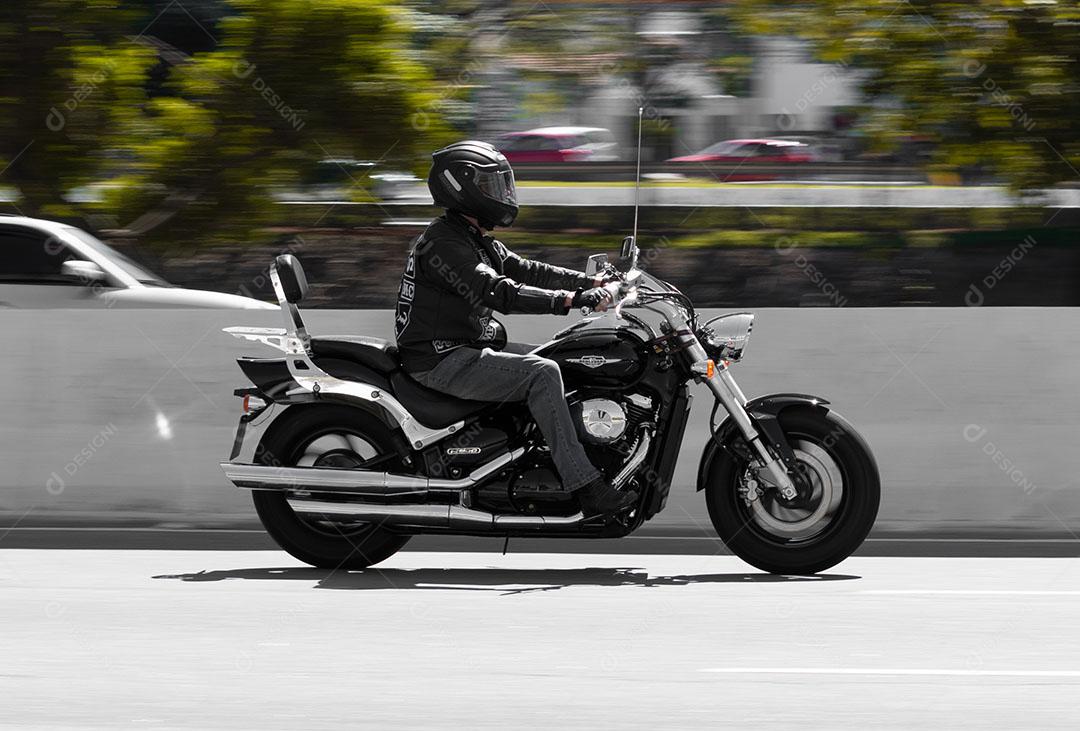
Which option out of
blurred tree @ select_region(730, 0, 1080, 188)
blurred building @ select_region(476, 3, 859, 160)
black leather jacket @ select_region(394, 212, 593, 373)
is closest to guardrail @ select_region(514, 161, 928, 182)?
blurred building @ select_region(476, 3, 859, 160)

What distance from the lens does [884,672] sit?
18.8ft

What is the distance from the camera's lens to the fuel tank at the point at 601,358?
24.8 ft

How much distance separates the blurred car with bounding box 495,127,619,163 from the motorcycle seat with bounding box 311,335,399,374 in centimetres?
947

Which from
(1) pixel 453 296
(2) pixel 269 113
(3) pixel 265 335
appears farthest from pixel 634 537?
(2) pixel 269 113

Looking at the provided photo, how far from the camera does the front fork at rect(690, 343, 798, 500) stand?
7.53m

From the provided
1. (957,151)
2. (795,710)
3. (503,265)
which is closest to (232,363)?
(503,265)

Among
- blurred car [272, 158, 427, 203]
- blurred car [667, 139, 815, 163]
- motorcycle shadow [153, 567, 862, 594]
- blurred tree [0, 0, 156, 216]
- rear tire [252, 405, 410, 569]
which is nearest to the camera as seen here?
motorcycle shadow [153, 567, 862, 594]

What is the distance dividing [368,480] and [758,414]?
1809mm

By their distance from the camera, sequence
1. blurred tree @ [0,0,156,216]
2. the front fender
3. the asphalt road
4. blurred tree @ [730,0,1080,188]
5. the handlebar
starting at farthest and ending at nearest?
blurred tree @ [0,0,156,216] < blurred tree @ [730,0,1080,188] < the front fender < the handlebar < the asphalt road

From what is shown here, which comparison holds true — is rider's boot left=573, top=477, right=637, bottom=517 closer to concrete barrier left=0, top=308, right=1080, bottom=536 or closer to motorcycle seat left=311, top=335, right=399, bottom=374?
motorcycle seat left=311, top=335, right=399, bottom=374

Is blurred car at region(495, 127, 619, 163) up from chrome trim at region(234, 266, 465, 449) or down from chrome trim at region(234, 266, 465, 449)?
down

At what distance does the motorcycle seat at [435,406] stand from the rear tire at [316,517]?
0.20 m

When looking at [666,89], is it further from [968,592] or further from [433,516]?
[968,592]

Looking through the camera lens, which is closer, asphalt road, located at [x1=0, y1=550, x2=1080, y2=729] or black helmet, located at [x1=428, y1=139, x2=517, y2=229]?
asphalt road, located at [x1=0, y1=550, x2=1080, y2=729]
